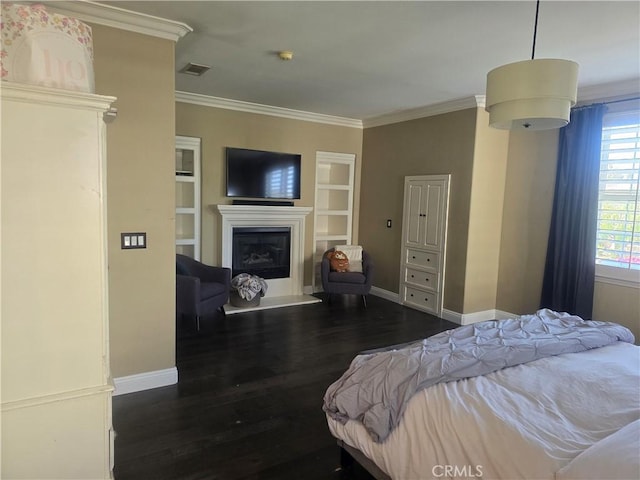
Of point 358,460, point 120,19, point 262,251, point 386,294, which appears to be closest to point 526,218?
point 386,294

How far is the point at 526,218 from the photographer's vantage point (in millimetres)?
4758

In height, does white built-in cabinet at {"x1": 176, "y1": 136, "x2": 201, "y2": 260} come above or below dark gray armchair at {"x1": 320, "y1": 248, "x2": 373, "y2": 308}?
above

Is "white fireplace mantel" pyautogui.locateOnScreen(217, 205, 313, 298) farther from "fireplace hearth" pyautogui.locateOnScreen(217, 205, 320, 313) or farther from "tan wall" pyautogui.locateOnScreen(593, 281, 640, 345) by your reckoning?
"tan wall" pyautogui.locateOnScreen(593, 281, 640, 345)

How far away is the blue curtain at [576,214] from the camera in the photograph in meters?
4.04

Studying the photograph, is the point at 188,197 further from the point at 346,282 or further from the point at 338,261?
the point at 346,282

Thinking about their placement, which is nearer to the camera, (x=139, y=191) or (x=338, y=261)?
(x=139, y=191)

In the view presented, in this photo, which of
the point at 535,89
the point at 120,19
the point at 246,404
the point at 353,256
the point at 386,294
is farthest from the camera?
the point at 386,294

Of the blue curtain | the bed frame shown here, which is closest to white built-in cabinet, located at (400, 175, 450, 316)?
the blue curtain

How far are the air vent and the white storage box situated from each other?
2418mm

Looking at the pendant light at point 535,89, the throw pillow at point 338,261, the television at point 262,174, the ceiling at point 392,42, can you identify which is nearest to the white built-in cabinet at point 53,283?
the ceiling at point 392,42

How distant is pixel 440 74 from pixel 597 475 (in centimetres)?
349

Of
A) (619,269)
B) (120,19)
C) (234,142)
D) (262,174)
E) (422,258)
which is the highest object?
(120,19)

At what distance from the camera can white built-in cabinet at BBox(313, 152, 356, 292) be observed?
6.32 metres

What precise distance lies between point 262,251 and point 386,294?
1994mm
